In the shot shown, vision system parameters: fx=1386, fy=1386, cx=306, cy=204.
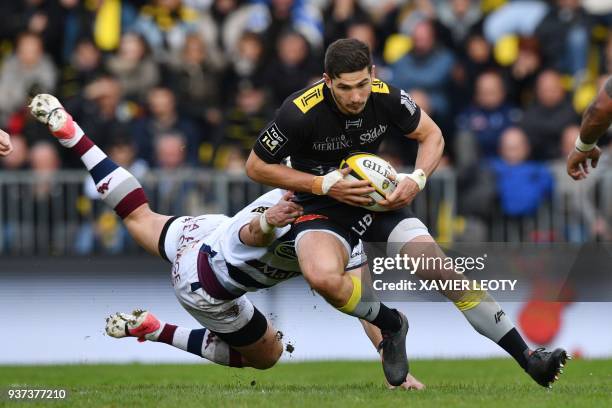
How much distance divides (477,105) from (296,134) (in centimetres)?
672

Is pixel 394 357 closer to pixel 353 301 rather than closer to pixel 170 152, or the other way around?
pixel 353 301

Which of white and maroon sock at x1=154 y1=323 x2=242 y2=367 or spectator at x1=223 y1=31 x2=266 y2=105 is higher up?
spectator at x1=223 y1=31 x2=266 y2=105

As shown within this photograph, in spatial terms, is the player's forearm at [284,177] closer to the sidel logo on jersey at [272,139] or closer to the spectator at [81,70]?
the sidel logo on jersey at [272,139]

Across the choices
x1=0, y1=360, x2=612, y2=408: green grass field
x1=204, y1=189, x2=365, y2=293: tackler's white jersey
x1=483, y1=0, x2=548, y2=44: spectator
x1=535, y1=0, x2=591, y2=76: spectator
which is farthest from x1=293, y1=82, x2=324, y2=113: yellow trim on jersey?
x1=483, y1=0, x2=548, y2=44: spectator

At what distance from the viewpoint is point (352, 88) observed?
30.1 ft

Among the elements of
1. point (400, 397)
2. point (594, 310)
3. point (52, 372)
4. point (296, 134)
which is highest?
point (296, 134)

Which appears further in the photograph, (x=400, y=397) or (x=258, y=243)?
(x=258, y=243)

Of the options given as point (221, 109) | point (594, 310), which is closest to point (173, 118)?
point (221, 109)

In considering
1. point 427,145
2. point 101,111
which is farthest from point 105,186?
point 101,111

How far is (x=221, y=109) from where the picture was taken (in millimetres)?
16609

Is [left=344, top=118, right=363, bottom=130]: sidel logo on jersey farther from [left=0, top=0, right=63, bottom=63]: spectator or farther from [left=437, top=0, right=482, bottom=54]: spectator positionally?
[left=0, top=0, right=63, bottom=63]: spectator

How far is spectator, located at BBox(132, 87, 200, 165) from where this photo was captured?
15930mm

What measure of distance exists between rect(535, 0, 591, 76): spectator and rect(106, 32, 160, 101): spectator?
4.72 meters

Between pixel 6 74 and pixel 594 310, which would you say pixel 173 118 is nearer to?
pixel 6 74
